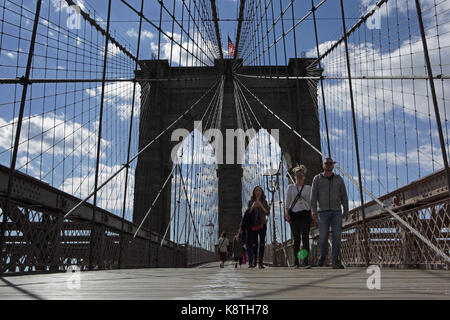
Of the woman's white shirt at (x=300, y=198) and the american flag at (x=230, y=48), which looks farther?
the american flag at (x=230, y=48)

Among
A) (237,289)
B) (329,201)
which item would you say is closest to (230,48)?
(329,201)

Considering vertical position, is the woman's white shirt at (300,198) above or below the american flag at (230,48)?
below

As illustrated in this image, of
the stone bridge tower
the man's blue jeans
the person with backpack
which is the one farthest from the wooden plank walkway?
the stone bridge tower

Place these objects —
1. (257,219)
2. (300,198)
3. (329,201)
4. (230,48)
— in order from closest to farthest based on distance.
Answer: (329,201) → (300,198) → (257,219) → (230,48)

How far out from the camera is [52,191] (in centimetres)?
443

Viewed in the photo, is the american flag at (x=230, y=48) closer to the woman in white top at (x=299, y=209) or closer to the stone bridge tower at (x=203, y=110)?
the stone bridge tower at (x=203, y=110)

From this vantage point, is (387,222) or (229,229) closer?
(387,222)

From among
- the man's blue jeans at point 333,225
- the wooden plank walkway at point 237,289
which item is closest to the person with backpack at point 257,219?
the man's blue jeans at point 333,225

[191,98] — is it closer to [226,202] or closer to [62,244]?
[226,202]

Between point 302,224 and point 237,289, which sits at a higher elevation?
point 302,224

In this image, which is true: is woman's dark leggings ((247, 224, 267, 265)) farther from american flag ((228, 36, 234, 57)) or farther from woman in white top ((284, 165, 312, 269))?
american flag ((228, 36, 234, 57))

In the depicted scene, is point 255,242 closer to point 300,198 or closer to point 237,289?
point 300,198
